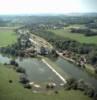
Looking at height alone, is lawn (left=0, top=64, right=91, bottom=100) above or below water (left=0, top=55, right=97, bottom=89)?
above

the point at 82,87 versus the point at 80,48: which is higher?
the point at 80,48

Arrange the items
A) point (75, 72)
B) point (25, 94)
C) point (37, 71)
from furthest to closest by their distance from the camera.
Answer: point (75, 72) < point (37, 71) < point (25, 94)

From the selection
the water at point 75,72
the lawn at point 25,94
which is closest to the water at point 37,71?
the water at point 75,72

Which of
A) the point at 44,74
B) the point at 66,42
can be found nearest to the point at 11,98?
the point at 44,74

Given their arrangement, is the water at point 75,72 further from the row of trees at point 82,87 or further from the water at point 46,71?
the row of trees at point 82,87

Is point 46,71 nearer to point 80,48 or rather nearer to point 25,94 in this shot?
point 25,94

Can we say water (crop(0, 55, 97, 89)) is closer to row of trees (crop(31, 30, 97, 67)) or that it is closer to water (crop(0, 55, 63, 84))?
water (crop(0, 55, 63, 84))

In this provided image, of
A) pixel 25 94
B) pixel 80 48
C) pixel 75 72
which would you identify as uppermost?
pixel 80 48

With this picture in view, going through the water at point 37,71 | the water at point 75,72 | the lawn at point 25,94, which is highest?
the lawn at point 25,94

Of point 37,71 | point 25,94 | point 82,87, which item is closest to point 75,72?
point 37,71

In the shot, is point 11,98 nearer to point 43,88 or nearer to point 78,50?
point 43,88

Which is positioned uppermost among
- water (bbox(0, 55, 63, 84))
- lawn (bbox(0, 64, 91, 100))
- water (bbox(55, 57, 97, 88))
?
lawn (bbox(0, 64, 91, 100))

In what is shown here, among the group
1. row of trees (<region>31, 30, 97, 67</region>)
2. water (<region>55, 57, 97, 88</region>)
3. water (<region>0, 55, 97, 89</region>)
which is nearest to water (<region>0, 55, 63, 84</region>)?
water (<region>0, 55, 97, 89</region>)
